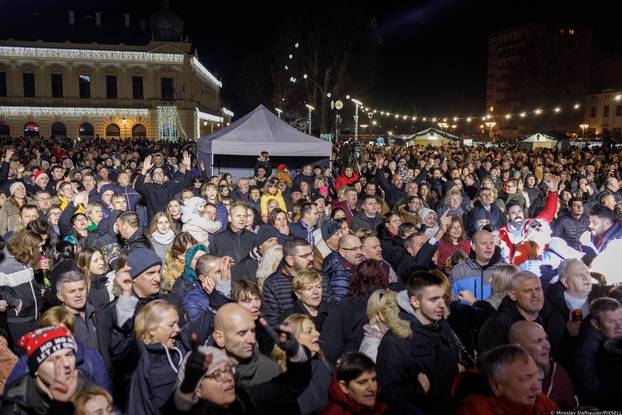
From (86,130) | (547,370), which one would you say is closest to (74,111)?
(86,130)

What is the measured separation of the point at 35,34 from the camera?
52.7 metres

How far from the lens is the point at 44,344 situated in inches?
113

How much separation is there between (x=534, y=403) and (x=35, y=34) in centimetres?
6064

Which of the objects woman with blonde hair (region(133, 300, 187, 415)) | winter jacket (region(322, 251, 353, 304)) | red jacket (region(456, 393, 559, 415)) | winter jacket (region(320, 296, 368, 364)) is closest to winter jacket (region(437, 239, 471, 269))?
winter jacket (region(322, 251, 353, 304))

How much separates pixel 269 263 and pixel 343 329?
128 centimetres

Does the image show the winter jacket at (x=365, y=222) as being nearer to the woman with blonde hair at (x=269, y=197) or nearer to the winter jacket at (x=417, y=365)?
the woman with blonde hair at (x=269, y=197)

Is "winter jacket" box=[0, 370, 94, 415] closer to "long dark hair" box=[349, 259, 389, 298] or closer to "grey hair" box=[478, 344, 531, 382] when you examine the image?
"long dark hair" box=[349, 259, 389, 298]

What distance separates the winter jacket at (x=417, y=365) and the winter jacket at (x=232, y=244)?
10.1 ft

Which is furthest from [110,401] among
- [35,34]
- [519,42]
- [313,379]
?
[519,42]

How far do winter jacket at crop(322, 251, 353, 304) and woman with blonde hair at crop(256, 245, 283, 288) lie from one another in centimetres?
47

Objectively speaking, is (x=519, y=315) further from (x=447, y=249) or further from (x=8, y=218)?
(x=8, y=218)

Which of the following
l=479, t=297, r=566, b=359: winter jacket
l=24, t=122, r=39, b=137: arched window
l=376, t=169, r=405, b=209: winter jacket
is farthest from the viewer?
l=24, t=122, r=39, b=137: arched window

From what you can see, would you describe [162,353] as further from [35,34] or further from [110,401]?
[35,34]

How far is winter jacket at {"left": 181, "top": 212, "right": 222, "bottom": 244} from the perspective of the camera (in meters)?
6.97
